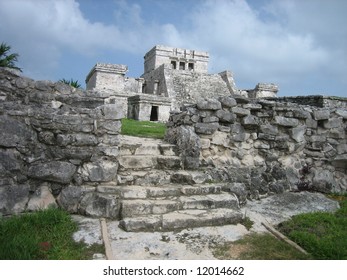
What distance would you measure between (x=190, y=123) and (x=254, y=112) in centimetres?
145

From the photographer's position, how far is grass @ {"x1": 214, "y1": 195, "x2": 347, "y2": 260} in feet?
10.9

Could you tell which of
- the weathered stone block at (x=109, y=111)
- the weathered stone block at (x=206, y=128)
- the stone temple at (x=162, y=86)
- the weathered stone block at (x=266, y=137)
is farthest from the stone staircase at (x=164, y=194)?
the stone temple at (x=162, y=86)

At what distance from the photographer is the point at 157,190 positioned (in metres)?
4.43

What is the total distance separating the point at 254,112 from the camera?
6.20 m

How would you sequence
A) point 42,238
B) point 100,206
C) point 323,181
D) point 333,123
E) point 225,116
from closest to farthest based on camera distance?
point 42,238 → point 100,206 → point 225,116 → point 323,181 → point 333,123

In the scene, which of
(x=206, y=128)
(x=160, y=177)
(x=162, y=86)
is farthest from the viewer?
(x=162, y=86)

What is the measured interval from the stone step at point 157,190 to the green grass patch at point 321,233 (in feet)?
3.84

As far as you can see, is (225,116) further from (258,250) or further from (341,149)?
(258,250)

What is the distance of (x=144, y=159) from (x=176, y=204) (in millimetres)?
1140

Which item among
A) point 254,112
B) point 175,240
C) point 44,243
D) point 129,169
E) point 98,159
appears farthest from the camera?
point 254,112

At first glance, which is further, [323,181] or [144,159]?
[323,181]

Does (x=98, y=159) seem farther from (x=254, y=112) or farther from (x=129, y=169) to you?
(x=254, y=112)

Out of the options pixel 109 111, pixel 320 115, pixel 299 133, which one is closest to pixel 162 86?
pixel 320 115
